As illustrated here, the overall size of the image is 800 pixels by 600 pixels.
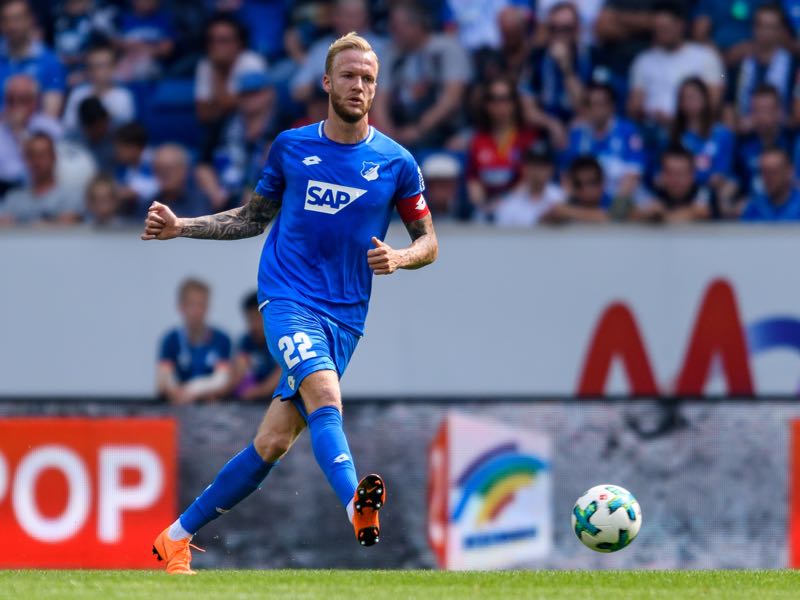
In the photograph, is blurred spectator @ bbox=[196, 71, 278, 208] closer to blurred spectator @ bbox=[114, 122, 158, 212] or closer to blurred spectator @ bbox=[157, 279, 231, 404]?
blurred spectator @ bbox=[114, 122, 158, 212]

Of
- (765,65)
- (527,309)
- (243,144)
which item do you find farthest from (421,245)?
(765,65)

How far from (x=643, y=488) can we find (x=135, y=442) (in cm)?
321

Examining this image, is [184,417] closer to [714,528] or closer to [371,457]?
[371,457]

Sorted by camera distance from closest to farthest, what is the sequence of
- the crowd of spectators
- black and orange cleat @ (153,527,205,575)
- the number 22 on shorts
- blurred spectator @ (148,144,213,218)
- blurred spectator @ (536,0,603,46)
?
the number 22 on shorts
black and orange cleat @ (153,527,205,575)
the crowd of spectators
blurred spectator @ (148,144,213,218)
blurred spectator @ (536,0,603,46)

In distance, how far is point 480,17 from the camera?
1298 cm

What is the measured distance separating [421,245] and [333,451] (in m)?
1.02

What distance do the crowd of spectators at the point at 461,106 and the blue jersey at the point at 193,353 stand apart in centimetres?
102

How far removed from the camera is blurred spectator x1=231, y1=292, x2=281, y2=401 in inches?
456

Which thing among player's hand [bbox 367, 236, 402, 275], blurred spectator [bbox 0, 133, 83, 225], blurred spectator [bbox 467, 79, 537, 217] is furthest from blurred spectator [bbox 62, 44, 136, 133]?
player's hand [bbox 367, 236, 402, 275]

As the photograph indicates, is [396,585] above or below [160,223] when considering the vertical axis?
below

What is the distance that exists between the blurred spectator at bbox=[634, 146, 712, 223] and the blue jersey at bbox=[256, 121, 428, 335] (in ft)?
17.3

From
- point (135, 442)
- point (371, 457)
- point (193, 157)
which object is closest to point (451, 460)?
point (371, 457)

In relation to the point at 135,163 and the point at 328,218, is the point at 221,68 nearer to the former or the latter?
the point at 135,163

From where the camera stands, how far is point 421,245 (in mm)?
6969
